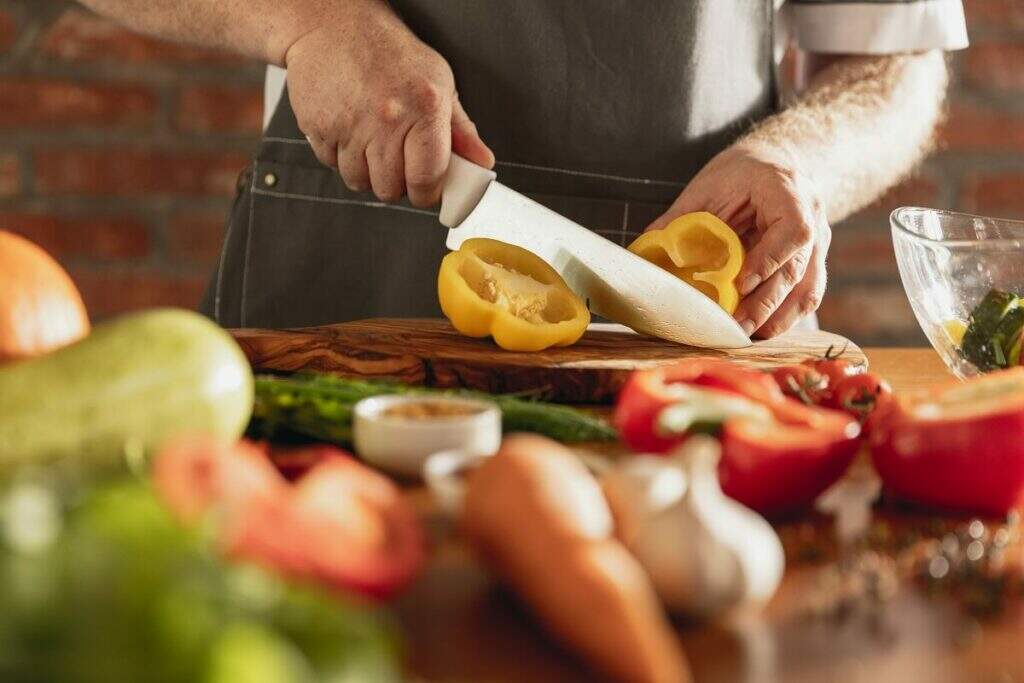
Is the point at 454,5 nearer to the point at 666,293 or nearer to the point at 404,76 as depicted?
the point at 404,76

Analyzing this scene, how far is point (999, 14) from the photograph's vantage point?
2.63 m

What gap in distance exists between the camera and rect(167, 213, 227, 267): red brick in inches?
104

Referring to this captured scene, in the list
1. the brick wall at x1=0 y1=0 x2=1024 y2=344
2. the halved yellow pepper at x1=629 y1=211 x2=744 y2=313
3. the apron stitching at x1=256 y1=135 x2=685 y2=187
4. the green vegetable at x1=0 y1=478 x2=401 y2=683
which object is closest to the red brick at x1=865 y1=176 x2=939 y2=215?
the brick wall at x1=0 y1=0 x2=1024 y2=344

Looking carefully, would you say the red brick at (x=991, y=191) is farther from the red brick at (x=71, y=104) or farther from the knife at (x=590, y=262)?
the red brick at (x=71, y=104)

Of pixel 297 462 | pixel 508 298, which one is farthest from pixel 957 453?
pixel 508 298

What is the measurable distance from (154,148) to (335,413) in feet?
5.82

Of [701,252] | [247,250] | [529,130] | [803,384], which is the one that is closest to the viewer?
[803,384]

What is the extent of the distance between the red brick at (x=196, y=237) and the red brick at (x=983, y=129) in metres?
1.56

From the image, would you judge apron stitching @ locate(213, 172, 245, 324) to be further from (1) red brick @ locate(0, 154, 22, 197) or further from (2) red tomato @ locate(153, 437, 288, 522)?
(2) red tomato @ locate(153, 437, 288, 522)

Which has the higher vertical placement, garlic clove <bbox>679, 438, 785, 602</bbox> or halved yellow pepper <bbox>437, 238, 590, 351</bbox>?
garlic clove <bbox>679, 438, 785, 602</bbox>

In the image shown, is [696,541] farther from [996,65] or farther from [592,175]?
[996,65]

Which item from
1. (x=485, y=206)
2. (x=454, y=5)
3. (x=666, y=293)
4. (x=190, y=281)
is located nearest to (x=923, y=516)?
(x=666, y=293)

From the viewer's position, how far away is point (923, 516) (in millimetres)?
861

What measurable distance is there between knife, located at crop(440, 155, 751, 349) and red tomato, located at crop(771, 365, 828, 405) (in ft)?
0.81
